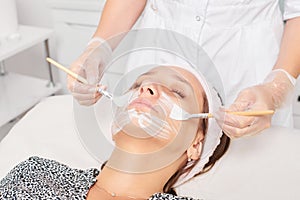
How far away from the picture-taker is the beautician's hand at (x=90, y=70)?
1247mm

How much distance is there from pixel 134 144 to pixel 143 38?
0.54 m

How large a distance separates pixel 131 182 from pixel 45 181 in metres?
0.21

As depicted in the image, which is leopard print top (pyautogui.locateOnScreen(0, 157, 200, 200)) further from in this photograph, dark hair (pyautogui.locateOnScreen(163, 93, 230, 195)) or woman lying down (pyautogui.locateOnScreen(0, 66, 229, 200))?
dark hair (pyautogui.locateOnScreen(163, 93, 230, 195))

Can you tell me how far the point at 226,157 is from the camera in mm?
1448

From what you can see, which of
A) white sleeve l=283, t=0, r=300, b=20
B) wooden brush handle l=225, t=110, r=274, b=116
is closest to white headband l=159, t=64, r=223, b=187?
wooden brush handle l=225, t=110, r=274, b=116

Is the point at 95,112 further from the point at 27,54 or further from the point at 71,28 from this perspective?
the point at 27,54

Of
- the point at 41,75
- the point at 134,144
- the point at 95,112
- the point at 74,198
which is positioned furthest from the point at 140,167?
the point at 41,75

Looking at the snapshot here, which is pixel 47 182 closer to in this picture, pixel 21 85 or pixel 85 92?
pixel 85 92

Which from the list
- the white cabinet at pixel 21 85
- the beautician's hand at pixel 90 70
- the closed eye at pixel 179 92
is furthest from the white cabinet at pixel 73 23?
the closed eye at pixel 179 92

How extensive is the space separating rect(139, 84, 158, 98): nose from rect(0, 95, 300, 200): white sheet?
14.5 inches

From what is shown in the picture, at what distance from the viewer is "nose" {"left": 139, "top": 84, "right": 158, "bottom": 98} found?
112 cm

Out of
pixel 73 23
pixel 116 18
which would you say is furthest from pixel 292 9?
pixel 73 23

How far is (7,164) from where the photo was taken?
1.43 meters

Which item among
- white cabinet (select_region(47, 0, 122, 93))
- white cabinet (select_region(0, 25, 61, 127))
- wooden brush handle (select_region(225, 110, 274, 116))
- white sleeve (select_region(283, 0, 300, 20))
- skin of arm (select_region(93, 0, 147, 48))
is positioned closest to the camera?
wooden brush handle (select_region(225, 110, 274, 116))
